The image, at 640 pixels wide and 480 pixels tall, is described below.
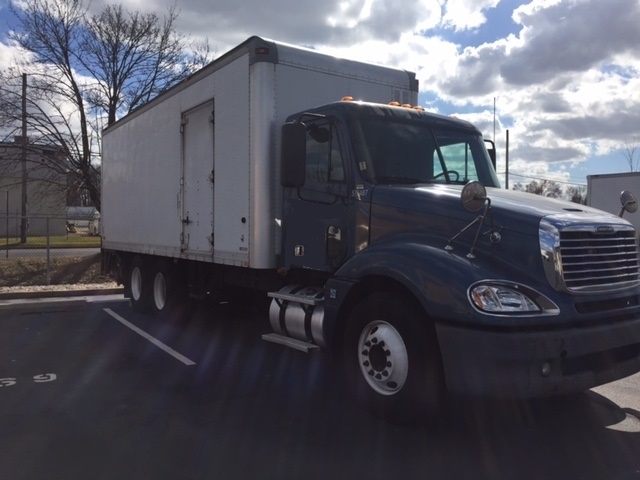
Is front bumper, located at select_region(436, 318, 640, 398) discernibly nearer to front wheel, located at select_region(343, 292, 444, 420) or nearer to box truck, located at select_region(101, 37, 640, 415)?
box truck, located at select_region(101, 37, 640, 415)

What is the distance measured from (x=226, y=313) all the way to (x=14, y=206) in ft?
117

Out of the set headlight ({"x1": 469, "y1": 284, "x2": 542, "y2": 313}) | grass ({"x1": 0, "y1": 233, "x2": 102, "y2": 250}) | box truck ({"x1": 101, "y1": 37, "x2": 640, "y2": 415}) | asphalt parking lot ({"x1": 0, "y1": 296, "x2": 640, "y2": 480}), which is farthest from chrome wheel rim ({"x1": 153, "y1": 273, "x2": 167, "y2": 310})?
grass ({"x1": 0, "y1": 233, "x2": 102, "y2": 250})

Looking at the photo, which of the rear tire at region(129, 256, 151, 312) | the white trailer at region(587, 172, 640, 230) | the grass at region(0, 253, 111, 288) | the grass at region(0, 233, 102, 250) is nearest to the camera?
the rear tire at region(129, 256, 151, 312)

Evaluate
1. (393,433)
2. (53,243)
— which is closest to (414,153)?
(393,433)

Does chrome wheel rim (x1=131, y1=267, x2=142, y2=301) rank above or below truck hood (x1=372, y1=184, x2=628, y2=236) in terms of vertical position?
below

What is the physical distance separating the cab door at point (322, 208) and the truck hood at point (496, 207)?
48 cm

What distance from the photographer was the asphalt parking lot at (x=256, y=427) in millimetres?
3809

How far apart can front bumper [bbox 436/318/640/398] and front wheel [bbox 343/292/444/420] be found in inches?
7.8

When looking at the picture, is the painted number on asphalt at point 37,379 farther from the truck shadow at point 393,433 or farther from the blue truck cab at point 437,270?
the blue truck cab at point 437,270

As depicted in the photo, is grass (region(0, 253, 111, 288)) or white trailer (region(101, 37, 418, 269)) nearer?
white trailer (region(101, 37, 418, 269))

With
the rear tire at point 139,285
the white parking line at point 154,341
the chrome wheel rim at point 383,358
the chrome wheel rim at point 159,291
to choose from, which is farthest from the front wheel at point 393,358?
the rear tire at point 139,285

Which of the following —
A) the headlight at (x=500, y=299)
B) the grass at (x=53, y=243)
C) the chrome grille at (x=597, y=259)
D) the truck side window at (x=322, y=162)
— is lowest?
the grass at (x=53, y=243)

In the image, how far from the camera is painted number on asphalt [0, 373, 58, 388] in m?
5.80

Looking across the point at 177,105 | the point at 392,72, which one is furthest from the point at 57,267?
the point at 392,72
